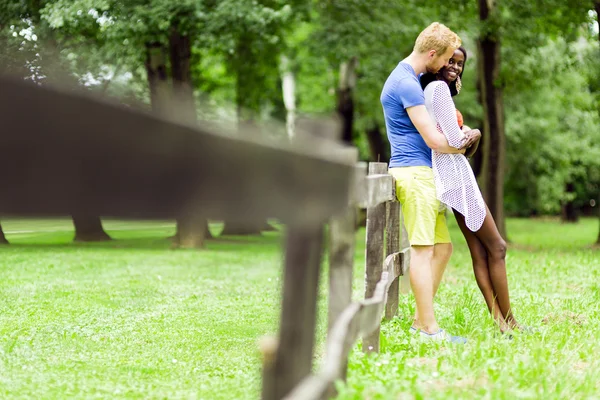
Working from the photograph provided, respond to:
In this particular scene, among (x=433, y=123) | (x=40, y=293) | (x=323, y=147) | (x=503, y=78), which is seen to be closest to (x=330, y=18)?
(x=503, y=78)

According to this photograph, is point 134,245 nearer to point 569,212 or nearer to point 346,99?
point 346,99

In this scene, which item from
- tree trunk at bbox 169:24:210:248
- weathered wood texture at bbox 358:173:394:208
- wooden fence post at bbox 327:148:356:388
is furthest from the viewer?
tree trunk at bbox 169:24:210:248

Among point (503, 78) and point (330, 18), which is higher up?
point (330, 18)

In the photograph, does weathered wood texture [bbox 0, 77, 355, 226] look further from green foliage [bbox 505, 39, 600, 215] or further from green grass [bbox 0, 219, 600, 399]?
green foliage [bbox 505, 39, 600, 215]

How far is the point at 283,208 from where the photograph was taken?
2.70 metres

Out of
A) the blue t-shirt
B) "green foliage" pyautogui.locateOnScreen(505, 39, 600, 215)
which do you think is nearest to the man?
the blue t-shirt

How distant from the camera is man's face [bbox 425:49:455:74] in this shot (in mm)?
6018

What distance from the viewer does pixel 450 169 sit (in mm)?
6035

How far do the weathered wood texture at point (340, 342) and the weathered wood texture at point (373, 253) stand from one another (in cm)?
34

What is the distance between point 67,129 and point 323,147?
A: 1.19 metres

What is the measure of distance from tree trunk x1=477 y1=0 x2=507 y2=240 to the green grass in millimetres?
7456

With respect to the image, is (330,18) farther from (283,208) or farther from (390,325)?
(283,208)

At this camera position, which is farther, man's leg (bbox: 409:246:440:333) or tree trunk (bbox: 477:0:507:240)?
tree trunk (bbox: 477:0:507:240)

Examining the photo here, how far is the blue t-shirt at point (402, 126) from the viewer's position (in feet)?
19.6
